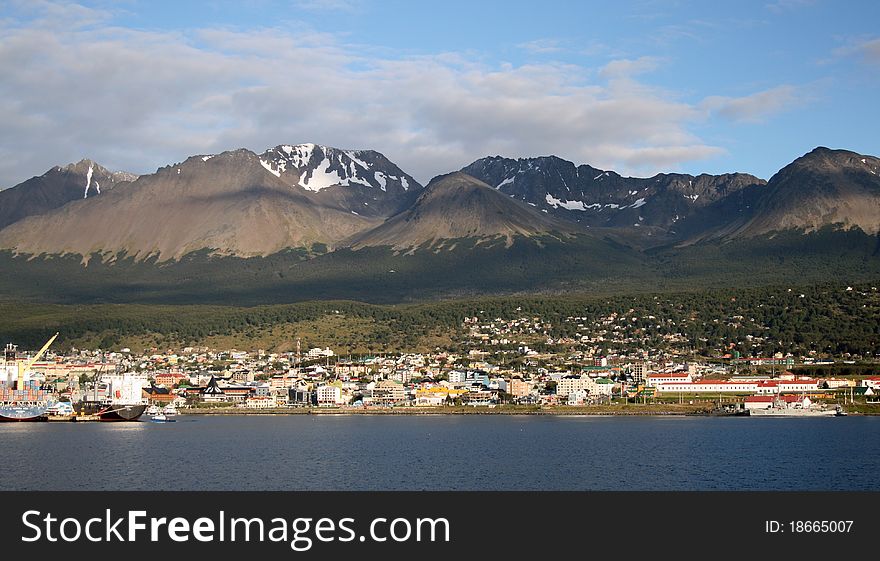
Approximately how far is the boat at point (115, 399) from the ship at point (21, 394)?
11.4 ft

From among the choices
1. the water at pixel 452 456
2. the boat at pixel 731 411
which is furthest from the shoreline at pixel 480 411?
the water at pixel 452 456

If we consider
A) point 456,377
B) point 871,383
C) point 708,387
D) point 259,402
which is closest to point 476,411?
point 456,377

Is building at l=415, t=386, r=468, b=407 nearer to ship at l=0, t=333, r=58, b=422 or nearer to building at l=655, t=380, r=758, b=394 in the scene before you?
building at l=655, t=380, r=758, b=394

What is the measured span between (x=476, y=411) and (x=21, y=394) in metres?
43.0

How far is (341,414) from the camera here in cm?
11275

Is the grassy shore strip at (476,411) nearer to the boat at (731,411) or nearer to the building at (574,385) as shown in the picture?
the boat at (731,411)

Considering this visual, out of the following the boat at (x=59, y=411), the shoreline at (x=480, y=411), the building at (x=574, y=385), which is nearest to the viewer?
the shoreline at (x=480, y=411)

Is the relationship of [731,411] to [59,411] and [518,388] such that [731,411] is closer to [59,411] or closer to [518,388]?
[518,388]

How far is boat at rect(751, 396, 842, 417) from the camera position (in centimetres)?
10012

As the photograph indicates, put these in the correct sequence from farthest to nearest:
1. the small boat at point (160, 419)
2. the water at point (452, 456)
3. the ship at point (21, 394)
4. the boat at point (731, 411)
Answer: the boat at point (731, 411) → the ship at point (21, 394) → the small boat at point (160, 419) → the water at point (452, 456)

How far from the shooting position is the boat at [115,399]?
106375 millimetres

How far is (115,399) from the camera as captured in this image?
117 meters
